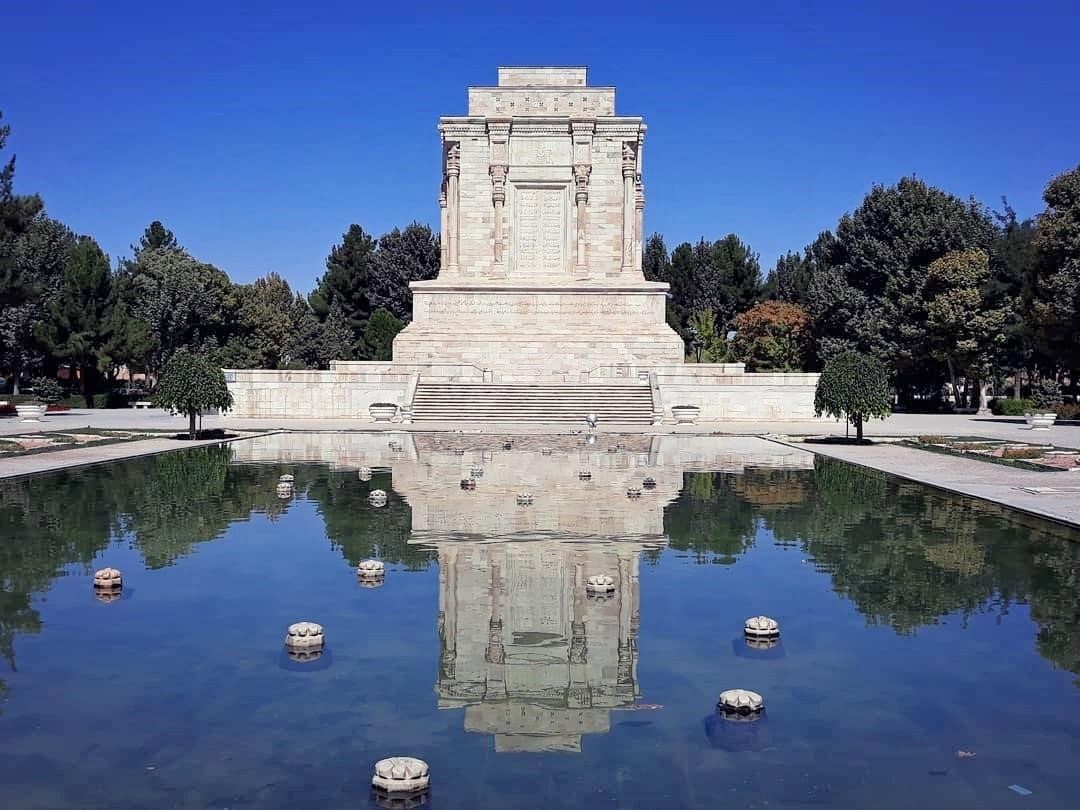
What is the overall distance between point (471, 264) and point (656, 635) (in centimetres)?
4368

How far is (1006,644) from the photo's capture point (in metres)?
8.71

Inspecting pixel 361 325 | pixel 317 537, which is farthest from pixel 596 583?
pixel 361 325

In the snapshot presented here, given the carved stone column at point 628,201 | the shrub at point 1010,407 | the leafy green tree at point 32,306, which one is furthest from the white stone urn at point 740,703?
the leafy green tree at point 32,306

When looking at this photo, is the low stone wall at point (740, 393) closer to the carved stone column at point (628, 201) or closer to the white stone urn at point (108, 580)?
the carved stone column at point (628, 201)

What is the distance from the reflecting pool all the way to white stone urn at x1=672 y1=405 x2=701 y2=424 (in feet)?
78.2

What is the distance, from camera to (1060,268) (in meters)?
43.8

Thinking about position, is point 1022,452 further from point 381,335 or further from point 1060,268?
point 381,335

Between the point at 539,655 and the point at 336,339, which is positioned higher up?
the point at 336,339

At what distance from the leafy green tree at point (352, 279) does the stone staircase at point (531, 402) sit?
127 feet

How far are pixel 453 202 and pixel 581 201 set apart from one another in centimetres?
602

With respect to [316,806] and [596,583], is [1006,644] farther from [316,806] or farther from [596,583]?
[316,806]

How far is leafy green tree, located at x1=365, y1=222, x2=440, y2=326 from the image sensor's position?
75.8 meters

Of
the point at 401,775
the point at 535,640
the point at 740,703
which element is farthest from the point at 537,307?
the point at 401,775

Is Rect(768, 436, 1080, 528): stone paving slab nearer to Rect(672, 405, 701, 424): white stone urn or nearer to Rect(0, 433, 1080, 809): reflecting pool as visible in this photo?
Rect(0, 433, 1080, 809): reflecting pool
